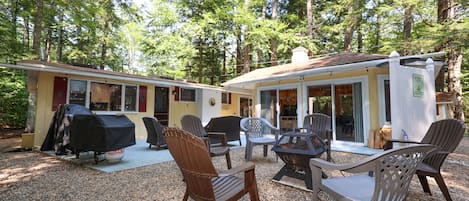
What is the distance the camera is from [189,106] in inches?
412

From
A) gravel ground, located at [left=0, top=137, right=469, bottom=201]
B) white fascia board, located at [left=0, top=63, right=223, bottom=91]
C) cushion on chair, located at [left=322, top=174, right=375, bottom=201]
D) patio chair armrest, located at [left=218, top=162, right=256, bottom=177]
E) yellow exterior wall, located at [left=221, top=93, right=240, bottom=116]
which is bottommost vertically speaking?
gravel ground, located at [left=0, top=137, right=469, bottom=201]

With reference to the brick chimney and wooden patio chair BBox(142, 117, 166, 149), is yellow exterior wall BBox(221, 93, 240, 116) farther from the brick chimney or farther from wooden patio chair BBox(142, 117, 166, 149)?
wooden patio chair BBox(142, 117, 166, 149)

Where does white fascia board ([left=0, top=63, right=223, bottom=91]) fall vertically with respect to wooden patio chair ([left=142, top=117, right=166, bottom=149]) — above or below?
above

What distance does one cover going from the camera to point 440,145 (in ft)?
9.16

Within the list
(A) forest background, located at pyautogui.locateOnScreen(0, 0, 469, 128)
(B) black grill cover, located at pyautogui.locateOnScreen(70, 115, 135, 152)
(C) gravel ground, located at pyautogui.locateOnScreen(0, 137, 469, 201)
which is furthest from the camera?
(A) forest background, located at pyautogui.locateOnScreen(0, 0, 469, 128)

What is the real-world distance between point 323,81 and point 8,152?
882 centimetres

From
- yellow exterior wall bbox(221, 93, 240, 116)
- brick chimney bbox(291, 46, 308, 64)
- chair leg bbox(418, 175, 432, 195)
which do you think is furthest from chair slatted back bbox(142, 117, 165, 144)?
brick chimney bbox(291, 46, 308, 64)

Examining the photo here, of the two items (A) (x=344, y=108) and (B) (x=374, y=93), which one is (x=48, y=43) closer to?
(A) (x=344, y=108)

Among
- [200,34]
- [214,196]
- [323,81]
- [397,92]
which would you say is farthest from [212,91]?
[214,196]

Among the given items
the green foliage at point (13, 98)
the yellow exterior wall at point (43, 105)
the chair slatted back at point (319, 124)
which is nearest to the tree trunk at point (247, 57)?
the chair slatted back at point (319, 124)

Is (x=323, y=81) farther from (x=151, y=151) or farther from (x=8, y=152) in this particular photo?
(x=8, y=152)

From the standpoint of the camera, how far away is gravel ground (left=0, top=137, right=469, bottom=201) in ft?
9.05

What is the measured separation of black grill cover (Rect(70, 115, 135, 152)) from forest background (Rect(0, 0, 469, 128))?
6102 millimetres

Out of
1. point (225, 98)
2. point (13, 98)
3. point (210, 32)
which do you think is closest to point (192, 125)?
point (225, 98)
